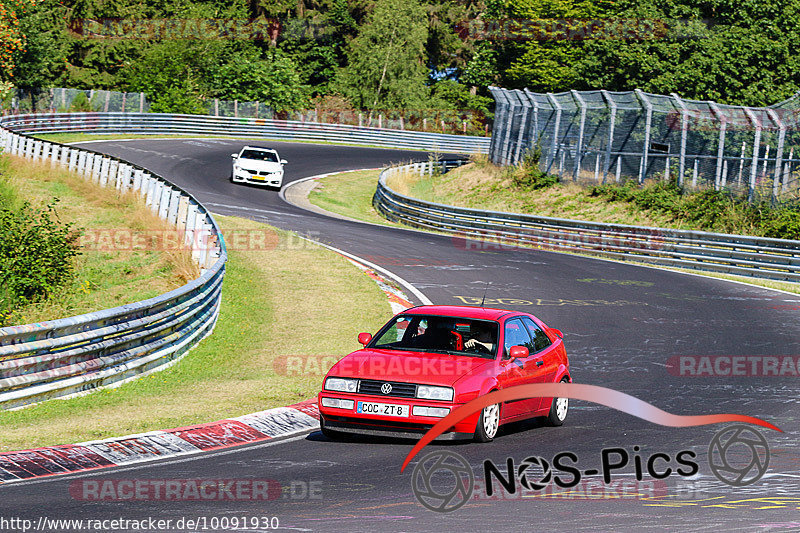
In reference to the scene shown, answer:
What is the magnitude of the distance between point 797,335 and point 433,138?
5078cm

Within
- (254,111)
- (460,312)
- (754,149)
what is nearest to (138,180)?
(754,149)

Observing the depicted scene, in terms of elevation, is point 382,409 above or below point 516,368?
below

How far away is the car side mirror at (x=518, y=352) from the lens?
33.1ft

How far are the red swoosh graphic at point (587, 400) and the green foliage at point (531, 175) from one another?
25.3 m

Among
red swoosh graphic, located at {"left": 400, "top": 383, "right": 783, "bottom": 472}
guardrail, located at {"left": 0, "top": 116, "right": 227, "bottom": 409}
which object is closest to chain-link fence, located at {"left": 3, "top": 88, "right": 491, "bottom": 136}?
guardrail, located at {"left": 0, "top": 116, "right": 227, "bottom": 409}

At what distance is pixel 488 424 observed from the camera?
952 centimetres

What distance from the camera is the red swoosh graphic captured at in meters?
9.23

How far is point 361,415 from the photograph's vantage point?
374 inches

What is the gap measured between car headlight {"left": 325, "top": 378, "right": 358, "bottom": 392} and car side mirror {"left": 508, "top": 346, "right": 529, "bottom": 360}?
1617mm

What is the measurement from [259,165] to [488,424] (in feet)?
106

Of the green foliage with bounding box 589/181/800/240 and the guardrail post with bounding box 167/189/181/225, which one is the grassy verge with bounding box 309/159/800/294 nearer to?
the green foliage with bounding box 589/181/800/240

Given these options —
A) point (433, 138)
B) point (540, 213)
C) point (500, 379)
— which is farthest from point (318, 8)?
point (500, 379)

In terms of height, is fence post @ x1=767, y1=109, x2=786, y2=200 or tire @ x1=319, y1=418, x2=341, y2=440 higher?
fence post @ x1=767, y1=109, x2=786, y2=200

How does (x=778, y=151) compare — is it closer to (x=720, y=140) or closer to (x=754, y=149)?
(x=754, y=149)
